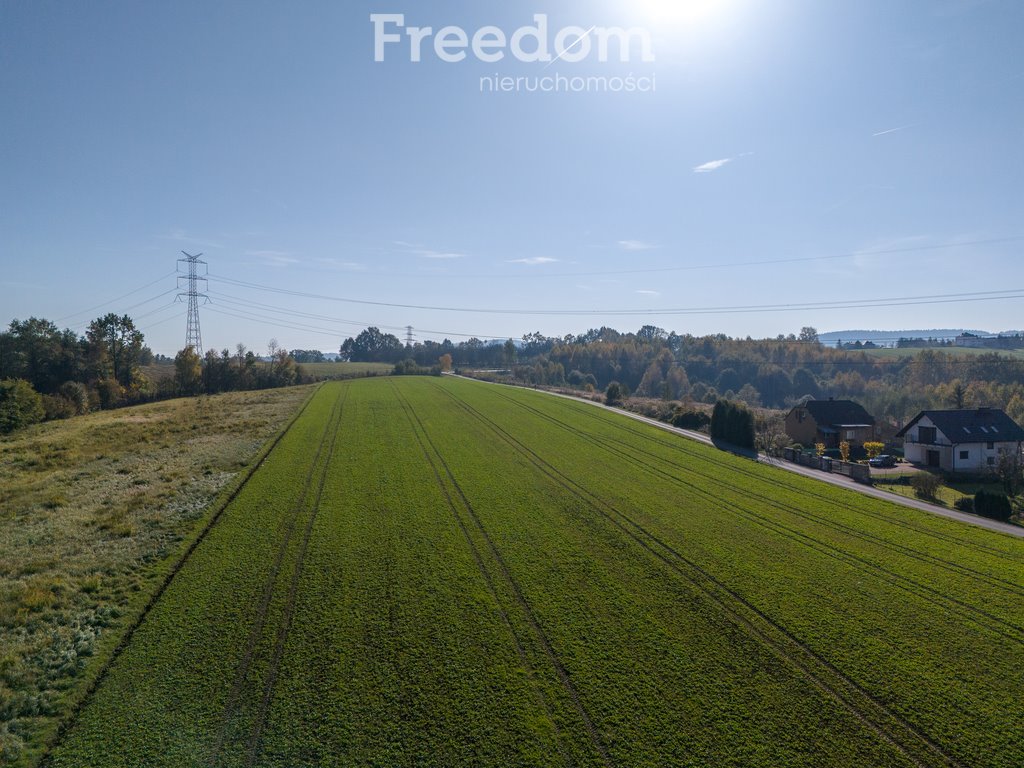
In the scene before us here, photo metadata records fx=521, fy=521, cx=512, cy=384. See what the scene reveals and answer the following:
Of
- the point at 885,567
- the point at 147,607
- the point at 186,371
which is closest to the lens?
the point at 147,607

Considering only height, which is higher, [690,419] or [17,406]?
[17,406]

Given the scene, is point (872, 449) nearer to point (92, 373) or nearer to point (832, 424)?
point (832, 424)

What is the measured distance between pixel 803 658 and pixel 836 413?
45.9 m

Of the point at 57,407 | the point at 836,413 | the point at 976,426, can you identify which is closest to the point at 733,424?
the point at 836,413

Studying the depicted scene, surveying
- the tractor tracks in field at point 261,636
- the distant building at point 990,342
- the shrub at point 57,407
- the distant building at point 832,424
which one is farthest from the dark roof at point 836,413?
the distant building at point 990,342

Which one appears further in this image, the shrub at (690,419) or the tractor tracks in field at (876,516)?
the shrub at (690,419)

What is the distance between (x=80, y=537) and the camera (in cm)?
2025

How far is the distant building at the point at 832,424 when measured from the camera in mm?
49688

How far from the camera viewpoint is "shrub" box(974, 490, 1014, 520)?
2586cm

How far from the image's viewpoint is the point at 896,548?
20.9 meters

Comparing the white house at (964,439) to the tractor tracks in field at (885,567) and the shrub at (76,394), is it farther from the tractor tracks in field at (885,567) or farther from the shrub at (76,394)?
the shrub at (76,394)

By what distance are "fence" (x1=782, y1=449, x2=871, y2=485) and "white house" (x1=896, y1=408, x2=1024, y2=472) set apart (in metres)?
10.2

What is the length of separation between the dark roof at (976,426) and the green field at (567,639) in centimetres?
2088

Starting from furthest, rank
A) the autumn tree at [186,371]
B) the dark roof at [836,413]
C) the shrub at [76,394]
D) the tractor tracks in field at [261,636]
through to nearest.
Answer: the autumn tree at [186,371]
the shrub at [76,394]
the dark roof at [836,413]
the tractor tracks in field at [261,636]
